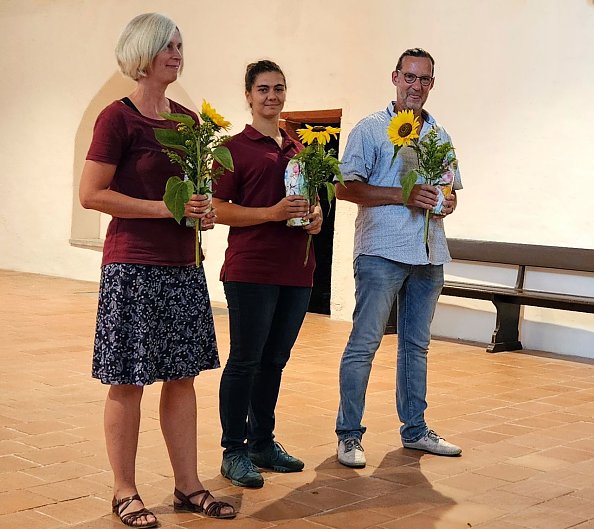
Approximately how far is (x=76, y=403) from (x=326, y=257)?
5219 mm

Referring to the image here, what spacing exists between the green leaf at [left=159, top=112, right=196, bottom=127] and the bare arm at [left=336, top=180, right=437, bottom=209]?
3.64ft

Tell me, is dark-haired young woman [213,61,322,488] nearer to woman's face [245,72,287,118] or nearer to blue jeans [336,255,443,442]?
woman's face [245,72,287,118]

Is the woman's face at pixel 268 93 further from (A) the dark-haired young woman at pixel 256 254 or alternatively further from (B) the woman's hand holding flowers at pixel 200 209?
(B) the woman's hand holding flowers at pixel 200 209

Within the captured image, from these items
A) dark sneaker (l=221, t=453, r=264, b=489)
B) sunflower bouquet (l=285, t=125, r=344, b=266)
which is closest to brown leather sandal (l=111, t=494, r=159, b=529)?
dark sneaker (l=221, t=453, r=264, b=489)

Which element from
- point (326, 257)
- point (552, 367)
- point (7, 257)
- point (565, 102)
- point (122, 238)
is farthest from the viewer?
point (7, 257)

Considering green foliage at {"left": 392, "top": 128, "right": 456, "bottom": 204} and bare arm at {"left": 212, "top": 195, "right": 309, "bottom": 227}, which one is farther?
green foliage at {"left": 392, "top": 128, "right": 456, "bottom": 204}

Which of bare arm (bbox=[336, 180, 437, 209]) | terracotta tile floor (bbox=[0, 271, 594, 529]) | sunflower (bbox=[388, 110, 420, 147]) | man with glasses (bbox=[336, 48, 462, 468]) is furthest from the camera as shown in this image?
man with glasses (bbox=[336, 48, 462, 468])

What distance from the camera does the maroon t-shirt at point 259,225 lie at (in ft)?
12.3

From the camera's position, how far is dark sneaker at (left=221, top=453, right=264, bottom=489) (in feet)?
12.3

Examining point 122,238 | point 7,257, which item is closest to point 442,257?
point 122,238

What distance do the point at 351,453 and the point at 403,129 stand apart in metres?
1.30

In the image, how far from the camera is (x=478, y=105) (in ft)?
27.7

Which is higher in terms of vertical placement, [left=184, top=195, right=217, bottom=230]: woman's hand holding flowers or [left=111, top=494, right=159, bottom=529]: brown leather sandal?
[left=184, top=195, right=217, bottom=230]: woman's hand holding flowers

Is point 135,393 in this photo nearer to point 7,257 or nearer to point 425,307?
point 425,307
